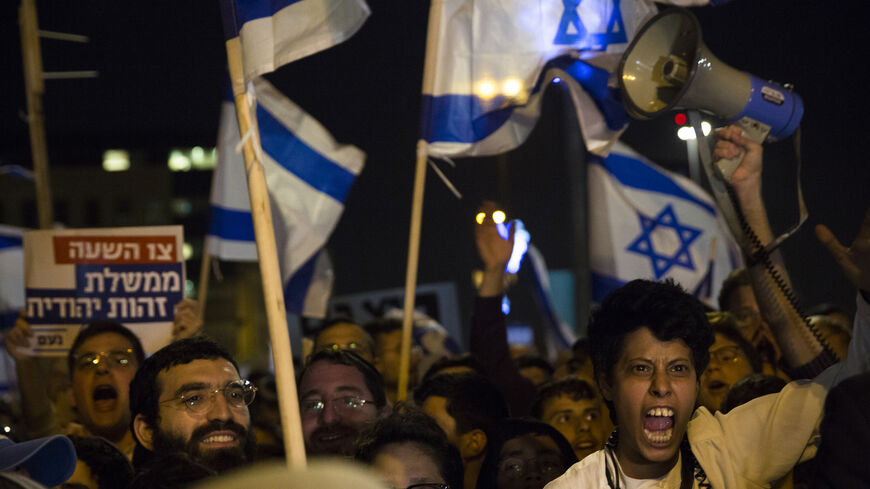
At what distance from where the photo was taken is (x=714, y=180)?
3562mm

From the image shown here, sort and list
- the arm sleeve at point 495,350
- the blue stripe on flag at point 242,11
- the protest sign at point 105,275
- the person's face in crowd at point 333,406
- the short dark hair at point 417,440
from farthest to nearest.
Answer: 1. the protest sign at point 105,275
2. the arm sleeve at point 495,350
3. the person's face in crowd at point 333,406
4. the short dark hair at point 417,440
5. the blue stripe on flag at point 242,11

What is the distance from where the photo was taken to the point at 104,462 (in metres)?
3.52

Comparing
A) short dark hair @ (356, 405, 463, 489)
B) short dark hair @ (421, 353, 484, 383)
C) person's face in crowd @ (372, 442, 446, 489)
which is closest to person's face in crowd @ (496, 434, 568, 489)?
short dark hair @ (356, 405, 463, 489)

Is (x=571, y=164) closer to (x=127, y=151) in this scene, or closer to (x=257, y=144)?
(x=257, y=144)

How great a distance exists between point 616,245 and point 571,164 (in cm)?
468

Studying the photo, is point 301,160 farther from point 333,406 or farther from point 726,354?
point 726,354

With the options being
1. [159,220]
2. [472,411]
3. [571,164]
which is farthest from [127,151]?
[472,411]

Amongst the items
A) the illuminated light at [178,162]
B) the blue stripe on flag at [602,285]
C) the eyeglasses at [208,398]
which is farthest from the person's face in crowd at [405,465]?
the illuminated light at [178,162]

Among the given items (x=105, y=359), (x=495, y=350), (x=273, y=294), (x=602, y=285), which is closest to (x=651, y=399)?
(x=273, y=294)

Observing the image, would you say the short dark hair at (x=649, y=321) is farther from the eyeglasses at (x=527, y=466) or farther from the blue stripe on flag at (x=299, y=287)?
the blue stripe on flag at (x=299, y=287)

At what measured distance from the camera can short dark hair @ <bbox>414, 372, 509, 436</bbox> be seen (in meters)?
4.33

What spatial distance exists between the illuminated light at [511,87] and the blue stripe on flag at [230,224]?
2.27 meters

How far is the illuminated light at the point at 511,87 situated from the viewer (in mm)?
5661

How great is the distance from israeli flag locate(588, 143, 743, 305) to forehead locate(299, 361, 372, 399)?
3254 mm
